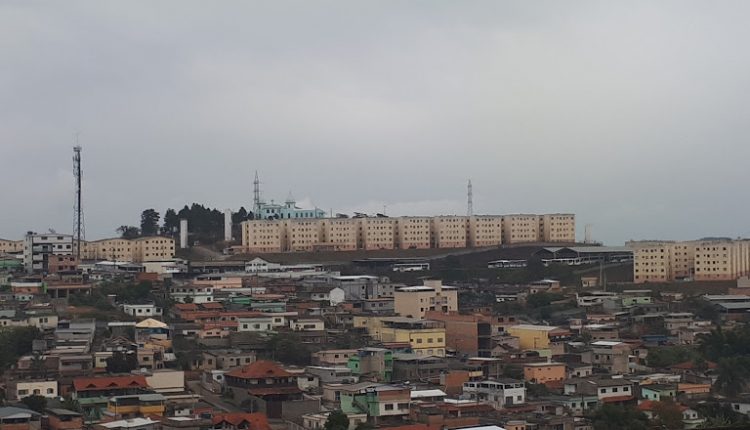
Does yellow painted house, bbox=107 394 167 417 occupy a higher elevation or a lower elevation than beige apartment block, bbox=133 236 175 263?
lower

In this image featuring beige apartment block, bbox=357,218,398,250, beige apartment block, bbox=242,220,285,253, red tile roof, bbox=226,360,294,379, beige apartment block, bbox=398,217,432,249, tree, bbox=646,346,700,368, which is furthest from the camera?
beige apartment block, bbox=398,217,432,249

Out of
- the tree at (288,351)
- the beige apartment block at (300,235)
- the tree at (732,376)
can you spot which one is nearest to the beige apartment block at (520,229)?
the beige apartment block at (300,235)

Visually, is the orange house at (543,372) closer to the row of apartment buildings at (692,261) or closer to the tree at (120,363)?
the tree at (120,363)

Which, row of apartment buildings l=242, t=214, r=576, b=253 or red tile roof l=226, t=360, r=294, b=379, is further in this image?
row of apartment buildings l=242, t=214, r=576, b=253

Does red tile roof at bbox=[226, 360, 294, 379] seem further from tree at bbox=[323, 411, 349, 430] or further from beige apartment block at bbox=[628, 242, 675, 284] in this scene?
beige apartment block at bbox=[628, 242, 675, 284]

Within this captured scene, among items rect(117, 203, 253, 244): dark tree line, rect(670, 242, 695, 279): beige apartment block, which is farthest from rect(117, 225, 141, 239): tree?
rect(670, 242, 695, 279): beige apartment block

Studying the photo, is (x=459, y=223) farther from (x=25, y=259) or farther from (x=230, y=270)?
(x=25, y=259)

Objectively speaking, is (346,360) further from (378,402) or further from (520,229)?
(520,229)
